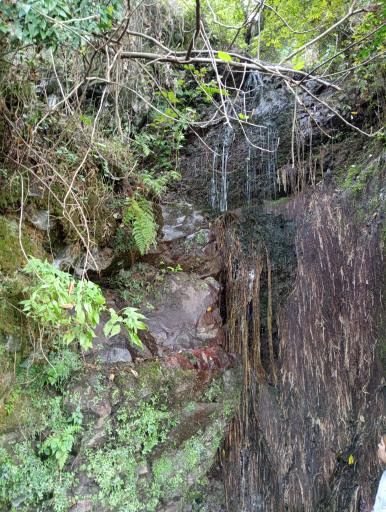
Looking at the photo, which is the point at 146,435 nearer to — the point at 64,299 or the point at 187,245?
the point at 64,299

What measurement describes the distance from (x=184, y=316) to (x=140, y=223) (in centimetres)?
122

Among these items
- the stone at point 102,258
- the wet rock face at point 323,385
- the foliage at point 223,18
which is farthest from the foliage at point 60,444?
the foliage at point 223,18

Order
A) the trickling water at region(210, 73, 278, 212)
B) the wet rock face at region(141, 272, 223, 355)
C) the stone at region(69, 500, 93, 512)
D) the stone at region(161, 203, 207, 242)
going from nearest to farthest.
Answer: the stone at region(69, 500, 93, 512), the wet rock face at region(141, 272, 223, 355), the stone at region(161, 203, 207, 242), the trickling water at region(210, 73, 278, 212)

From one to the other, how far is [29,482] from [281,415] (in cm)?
264

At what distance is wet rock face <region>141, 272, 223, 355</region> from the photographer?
430cm

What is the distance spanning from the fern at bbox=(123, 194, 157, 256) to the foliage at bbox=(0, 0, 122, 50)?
5.94 ft

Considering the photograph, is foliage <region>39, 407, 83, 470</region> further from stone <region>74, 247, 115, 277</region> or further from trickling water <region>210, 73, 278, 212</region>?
trickling water <region>210, 73, 278, 212</region>

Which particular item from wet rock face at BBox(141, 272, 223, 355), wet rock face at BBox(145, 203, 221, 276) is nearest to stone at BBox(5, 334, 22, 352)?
wet rock face at BBox(141, 272, 223, 355)

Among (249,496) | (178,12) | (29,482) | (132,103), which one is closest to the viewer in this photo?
(29,482)

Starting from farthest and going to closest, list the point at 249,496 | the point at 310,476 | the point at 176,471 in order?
1. the point at 249,496
2. the point at 310,476
3. the point at 176,471

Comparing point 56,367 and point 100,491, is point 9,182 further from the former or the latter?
point 100,491

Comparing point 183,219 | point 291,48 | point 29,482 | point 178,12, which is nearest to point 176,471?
point 29,482

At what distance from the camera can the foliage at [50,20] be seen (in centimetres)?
225

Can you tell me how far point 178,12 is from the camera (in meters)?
5.57
